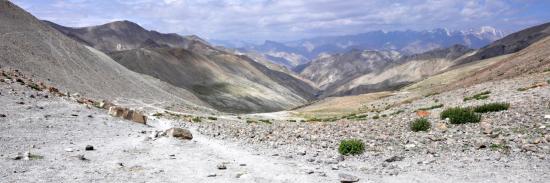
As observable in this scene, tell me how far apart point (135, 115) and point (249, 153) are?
19.4 metres

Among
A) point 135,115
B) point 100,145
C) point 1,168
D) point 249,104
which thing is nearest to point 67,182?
point 1,168

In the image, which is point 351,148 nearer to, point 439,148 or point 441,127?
point 439,148

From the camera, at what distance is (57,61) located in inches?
3322

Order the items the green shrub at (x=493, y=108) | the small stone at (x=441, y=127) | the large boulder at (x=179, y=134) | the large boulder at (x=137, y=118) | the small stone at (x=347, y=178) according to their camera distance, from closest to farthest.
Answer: the small stone at (x=347, y=178)
the small stone at (x=441, y=127)
the large boulder at (x=179, y=134)
the green shrub at (x=493, y=108)
the large boulder at (x=137, y=118)

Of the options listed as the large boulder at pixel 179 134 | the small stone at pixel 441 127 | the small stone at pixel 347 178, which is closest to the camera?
the small stone at pixel 347 178

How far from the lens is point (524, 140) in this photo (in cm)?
1956

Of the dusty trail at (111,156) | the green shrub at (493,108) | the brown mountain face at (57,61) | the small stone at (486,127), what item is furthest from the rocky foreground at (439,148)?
the brown mountain face at (57,61)

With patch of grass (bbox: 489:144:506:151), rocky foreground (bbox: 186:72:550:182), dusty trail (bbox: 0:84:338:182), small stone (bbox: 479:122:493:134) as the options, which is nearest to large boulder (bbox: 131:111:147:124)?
dusty trail (bbox: 0:84:338:182)

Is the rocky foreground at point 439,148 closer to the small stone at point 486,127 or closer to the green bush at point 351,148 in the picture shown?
the small stone at point 486,127

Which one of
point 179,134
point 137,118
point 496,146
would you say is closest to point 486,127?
point 496,146

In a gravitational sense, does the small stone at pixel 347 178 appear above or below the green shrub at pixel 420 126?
below

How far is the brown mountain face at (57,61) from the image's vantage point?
76.2m

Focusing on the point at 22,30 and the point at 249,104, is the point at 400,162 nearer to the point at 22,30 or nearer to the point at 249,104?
the point at 22,30

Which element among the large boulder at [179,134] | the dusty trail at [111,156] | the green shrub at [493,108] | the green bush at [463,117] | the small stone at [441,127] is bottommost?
the dusty trail at [111,156]
